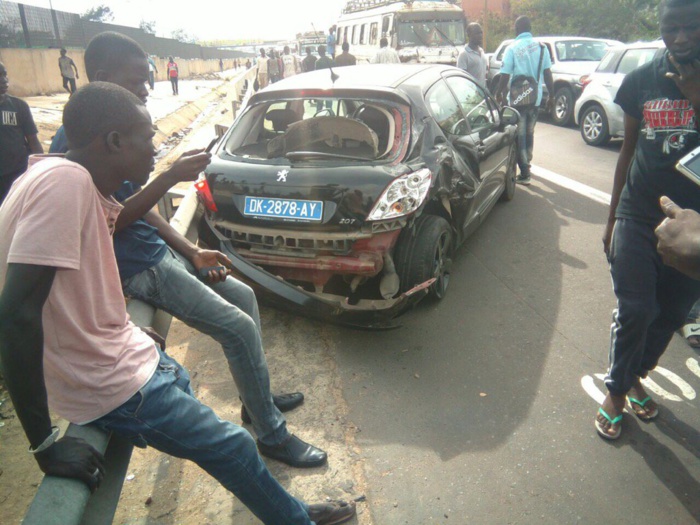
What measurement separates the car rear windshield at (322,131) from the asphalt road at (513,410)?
51.1 inches

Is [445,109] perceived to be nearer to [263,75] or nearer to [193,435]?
[193,435]

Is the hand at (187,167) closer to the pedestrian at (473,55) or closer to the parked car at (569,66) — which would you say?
the pedestrian at (473,55)

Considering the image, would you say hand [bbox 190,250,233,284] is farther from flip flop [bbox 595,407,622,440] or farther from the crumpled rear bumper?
flip flop [bbox 595,407,622,440]

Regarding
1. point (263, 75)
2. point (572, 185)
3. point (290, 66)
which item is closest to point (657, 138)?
point (572, 185)

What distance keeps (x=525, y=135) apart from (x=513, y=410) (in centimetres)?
511

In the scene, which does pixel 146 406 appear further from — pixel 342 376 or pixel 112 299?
pixel 342 376

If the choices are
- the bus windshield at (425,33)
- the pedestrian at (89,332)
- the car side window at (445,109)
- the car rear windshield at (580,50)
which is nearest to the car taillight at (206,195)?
the car side window at (445,109)

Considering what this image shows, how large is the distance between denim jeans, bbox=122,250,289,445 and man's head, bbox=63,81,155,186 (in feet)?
2.65

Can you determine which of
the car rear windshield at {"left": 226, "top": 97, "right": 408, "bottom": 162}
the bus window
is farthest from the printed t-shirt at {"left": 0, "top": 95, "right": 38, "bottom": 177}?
the bus window

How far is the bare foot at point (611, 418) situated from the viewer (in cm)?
278

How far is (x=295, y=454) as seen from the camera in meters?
2.64

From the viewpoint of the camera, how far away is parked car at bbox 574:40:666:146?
366 inches

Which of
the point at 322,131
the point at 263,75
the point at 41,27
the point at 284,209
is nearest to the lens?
the point at 284,209

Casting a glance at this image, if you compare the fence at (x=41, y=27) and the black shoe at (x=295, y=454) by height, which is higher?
the fence at (x=41, y=27)
